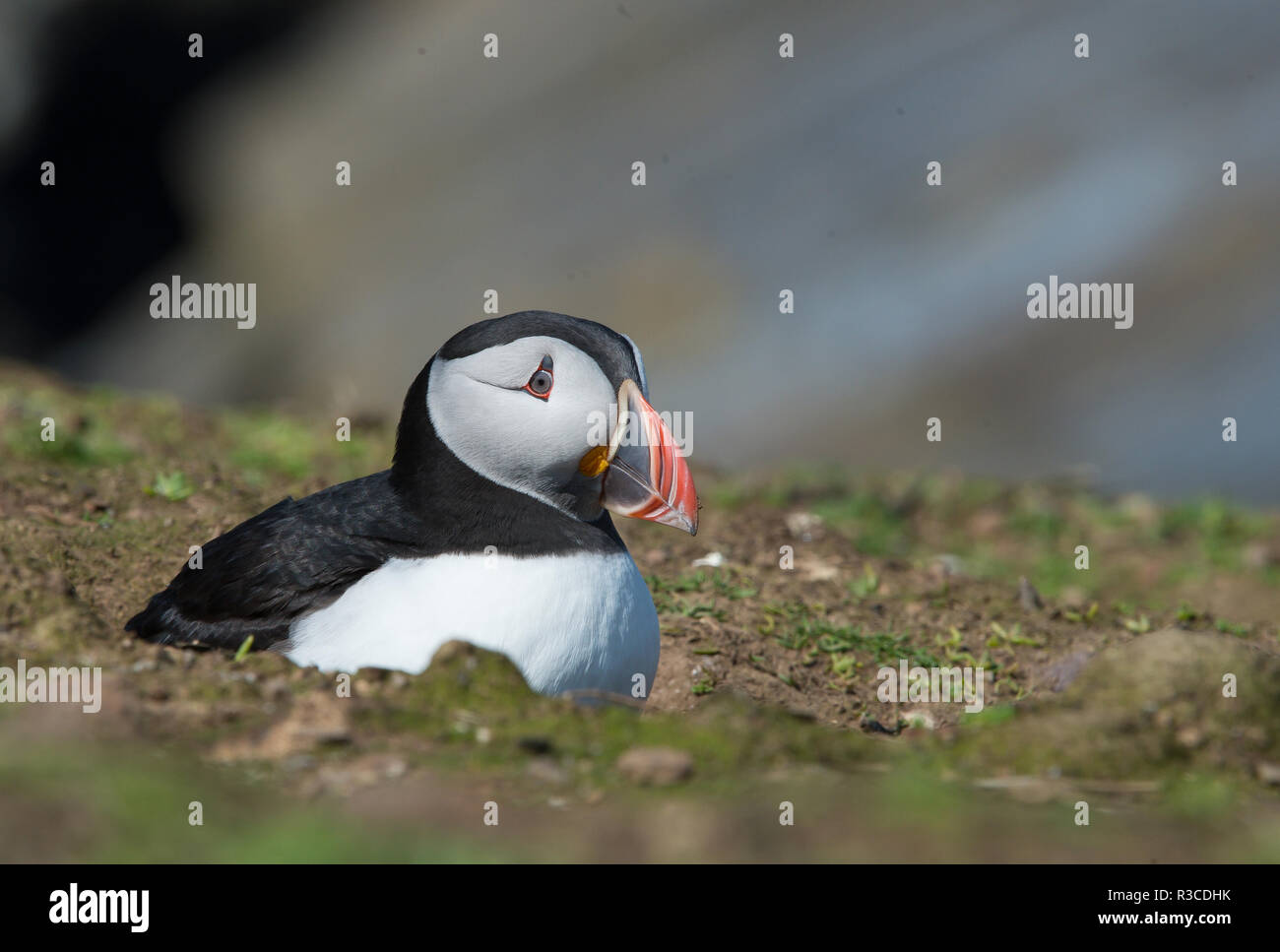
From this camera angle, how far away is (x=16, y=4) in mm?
18688

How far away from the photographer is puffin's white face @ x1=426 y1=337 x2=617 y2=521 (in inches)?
189

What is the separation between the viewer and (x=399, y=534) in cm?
505

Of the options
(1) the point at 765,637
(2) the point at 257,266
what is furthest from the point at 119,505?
(2) the point at 257,266

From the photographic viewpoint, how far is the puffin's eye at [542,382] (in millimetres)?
4824

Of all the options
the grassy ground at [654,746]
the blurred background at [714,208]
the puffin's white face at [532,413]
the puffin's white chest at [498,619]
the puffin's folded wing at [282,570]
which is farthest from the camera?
the blurred background at [714,208]

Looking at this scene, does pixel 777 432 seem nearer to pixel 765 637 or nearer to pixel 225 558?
→ pixel 765 637

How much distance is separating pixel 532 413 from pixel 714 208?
470 inches

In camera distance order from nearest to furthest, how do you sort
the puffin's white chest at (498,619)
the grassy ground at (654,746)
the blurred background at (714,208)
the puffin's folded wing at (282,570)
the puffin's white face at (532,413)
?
the grassy ground at (654,746) < the puffin's white chest at (498,619) < the puffin's white face at (532,413) < the puffin's folded wing at (282,570) < the blurred background at (714,208)

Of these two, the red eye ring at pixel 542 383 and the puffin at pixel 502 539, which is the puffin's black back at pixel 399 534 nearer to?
the puffin at pixel 502 539

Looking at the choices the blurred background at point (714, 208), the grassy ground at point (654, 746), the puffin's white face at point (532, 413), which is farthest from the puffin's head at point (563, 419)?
the blurred background at point (714, 208)

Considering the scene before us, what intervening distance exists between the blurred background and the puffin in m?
5.73

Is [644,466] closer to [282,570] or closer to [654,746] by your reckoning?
[654,746]

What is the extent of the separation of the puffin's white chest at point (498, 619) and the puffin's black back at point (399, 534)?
0.32 feet
